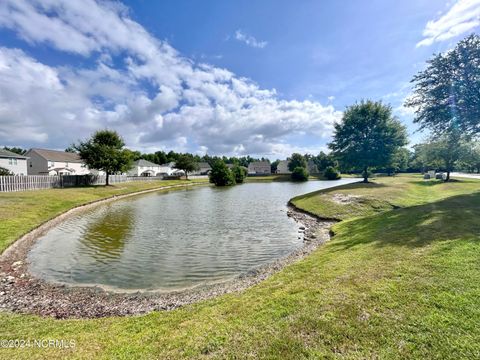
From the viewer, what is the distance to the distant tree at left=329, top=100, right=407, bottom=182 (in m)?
32.2

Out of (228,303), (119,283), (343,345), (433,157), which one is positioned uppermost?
(433,157)

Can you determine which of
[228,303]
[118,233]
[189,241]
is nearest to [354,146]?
[189,241]

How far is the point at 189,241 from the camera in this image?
13.5m

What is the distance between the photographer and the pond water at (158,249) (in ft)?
29.4

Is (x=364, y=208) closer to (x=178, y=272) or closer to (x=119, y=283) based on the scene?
(x=178, y=272)

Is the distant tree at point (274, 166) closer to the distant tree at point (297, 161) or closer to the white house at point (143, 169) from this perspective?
the distant tree at point (297, 161)

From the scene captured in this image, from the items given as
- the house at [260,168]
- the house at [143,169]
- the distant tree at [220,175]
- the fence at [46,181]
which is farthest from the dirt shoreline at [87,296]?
the house at [260,168]

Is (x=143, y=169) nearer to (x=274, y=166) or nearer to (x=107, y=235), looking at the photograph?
(x=274, y=166)

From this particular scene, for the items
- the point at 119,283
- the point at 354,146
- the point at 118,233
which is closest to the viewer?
the point at 119,283

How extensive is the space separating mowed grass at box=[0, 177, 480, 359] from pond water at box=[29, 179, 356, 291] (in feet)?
9.65

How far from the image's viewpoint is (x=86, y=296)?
7.47 m

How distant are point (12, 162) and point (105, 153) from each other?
17298 millimetres

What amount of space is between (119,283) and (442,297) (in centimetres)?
914

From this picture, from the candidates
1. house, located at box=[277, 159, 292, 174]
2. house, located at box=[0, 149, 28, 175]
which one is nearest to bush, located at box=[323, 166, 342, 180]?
house, located at box=[277, 159, 292, 174]
